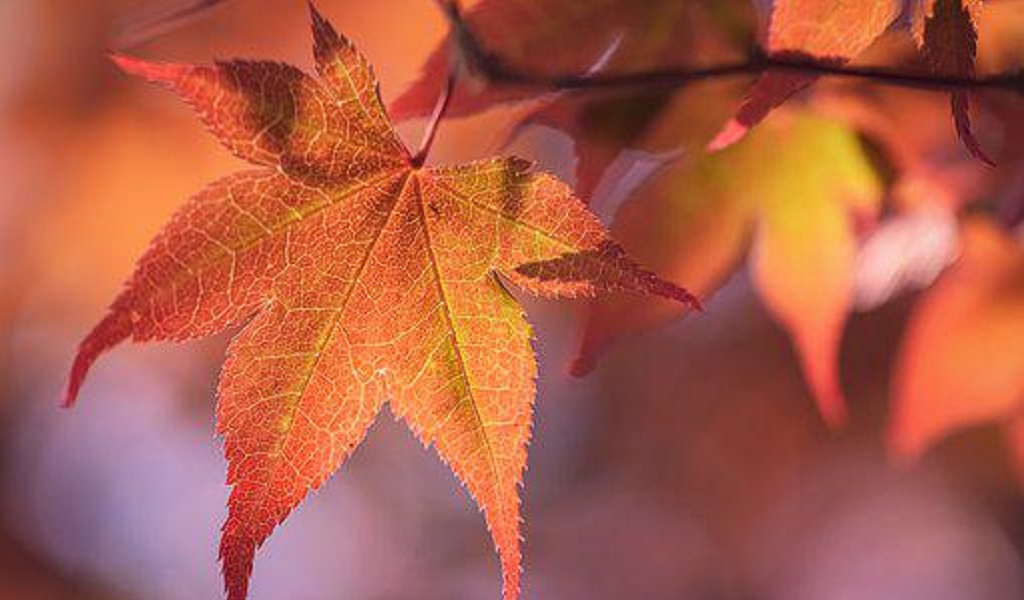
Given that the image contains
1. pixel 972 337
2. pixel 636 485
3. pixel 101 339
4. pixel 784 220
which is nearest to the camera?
pixel 101 339

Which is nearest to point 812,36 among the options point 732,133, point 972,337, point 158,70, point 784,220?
point 732,133

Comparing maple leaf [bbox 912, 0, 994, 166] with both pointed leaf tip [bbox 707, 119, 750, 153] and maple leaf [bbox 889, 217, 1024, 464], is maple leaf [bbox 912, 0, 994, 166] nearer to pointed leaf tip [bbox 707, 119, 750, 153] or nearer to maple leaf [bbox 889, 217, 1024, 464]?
pointed leaf tip [bbox 707, 119, 750, 153]

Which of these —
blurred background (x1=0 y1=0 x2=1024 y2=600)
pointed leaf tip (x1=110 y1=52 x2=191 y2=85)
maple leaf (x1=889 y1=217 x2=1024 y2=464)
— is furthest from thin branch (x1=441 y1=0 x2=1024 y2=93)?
blurred background (x1=0 y1=0 x2=1024 y2=600)

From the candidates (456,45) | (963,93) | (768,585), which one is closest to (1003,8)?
(963,93)

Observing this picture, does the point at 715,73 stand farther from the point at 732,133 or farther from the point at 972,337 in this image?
the point at 972,337

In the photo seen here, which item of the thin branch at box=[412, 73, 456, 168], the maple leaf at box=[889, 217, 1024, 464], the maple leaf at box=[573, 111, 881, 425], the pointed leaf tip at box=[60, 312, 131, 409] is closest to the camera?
the pointed leaf tip at box=[60, 312, 131, 409]

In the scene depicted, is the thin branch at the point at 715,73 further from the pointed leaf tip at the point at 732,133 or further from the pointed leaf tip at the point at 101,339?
the pointed leaf tip at the point at 101,339

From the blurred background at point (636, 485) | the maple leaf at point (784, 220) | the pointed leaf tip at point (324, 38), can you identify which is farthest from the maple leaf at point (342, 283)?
the blurred background at point (636, 485)
